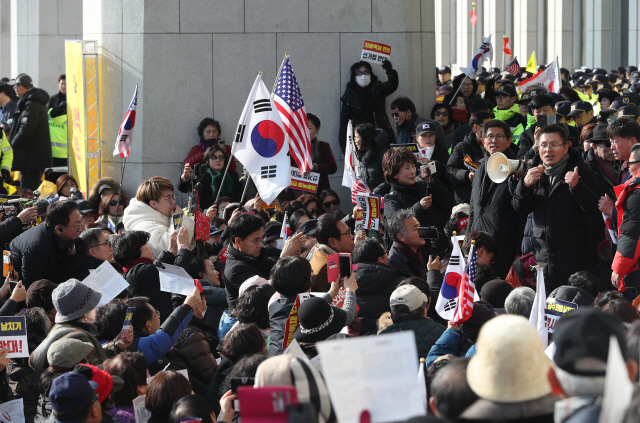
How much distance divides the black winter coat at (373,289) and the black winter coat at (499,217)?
1517mm

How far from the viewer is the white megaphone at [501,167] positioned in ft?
23.2

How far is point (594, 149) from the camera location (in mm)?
7980

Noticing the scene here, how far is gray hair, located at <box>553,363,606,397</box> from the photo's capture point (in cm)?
262

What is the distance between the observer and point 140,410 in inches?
173

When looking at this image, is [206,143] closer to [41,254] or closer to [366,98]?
[366,98]

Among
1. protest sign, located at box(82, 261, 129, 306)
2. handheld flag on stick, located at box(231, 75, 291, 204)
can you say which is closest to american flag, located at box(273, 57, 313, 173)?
handheld flag on stick, located at box(231, 75, 291, 204)

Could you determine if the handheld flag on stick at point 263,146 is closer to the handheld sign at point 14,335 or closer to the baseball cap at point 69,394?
the handheld sign at point 14,335

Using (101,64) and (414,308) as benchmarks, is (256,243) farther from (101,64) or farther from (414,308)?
(101,64)

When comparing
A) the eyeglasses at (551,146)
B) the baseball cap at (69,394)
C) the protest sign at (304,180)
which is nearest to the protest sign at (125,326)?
the baseball cap at (69,394)

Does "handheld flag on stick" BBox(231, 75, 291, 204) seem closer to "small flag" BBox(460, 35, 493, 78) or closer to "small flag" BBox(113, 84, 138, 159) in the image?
"small flag" BBox(113, 84, 138, 159)

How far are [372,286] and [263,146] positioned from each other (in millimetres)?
3197

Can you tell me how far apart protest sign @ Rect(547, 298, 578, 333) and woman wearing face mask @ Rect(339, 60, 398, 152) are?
701 centimetres

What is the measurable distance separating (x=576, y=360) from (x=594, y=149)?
226 inches

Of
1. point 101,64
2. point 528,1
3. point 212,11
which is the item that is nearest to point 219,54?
point 212,11
